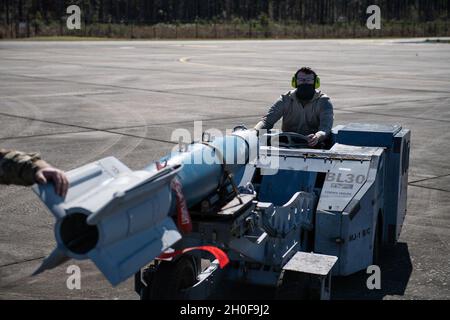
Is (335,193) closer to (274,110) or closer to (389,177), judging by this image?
(389,177)

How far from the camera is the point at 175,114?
21172mm

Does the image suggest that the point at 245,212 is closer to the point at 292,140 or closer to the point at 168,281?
the point at 168,281

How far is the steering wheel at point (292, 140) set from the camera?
9.29 m

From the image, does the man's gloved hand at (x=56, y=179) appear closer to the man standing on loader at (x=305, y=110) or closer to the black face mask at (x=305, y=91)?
the man standing on loader at (x=305, y=110)

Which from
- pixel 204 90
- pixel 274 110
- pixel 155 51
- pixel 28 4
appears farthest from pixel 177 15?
pixel 274 110

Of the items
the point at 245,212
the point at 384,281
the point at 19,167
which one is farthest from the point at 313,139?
the point at 19,167

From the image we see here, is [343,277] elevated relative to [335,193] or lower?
lower

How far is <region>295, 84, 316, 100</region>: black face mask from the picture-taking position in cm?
968

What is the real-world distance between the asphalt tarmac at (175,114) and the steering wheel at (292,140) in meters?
1.71

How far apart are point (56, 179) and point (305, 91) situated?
511 centimetres

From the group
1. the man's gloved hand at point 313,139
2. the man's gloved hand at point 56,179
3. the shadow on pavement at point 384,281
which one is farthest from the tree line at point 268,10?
the man's gloved hand at point 56,179

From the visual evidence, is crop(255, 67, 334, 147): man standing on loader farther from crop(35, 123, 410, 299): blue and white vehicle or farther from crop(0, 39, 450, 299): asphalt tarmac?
crop(0, 39, 450, 299): asphalt tarmac
